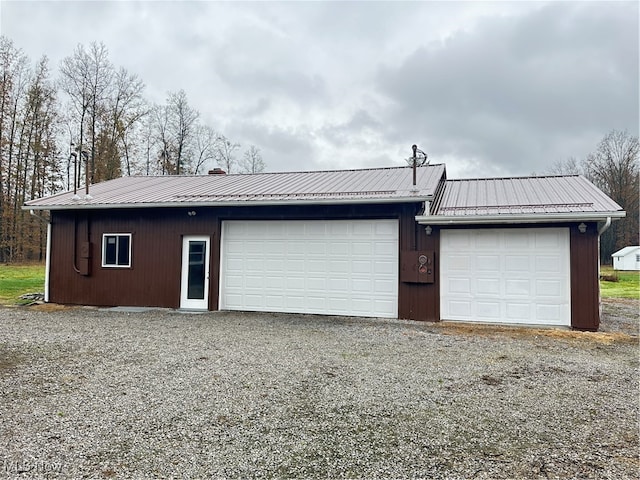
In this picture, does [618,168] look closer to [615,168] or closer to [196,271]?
[615,168]

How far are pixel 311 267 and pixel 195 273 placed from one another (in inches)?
106

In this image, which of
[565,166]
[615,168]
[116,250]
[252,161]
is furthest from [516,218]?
[615,168]

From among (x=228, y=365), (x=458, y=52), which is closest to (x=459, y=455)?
(x=228, y=365)

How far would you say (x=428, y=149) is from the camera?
874 inches

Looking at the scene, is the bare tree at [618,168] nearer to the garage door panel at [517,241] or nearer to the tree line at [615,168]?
the tree line at [615,168]

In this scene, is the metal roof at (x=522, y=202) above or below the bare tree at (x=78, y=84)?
below

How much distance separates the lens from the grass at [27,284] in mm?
11350

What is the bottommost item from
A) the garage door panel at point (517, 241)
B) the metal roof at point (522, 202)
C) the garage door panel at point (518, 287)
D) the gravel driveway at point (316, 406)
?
the gravel driveway at point (316, 406)

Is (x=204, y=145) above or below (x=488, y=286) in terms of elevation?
above

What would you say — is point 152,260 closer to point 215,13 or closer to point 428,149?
point 215,13

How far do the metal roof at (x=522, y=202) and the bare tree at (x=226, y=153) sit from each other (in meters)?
19.6

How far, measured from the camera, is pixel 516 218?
23.6 ft

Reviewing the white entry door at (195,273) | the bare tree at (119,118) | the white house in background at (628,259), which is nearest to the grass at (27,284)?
the white entry door at (195,273)

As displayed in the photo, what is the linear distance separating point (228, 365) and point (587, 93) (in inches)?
711
